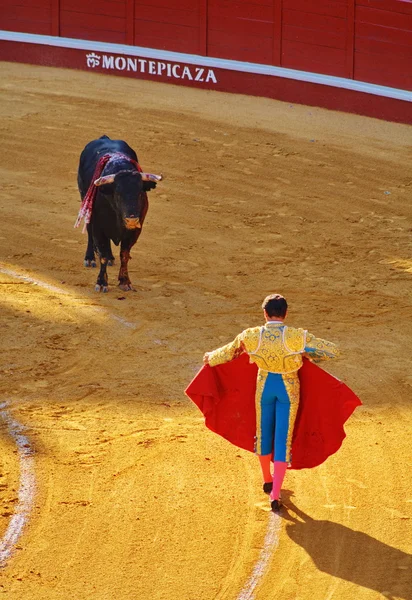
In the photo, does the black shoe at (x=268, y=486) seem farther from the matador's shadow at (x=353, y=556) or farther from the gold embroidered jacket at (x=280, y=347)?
the gold embroidered jacket at (x=280, y=347)

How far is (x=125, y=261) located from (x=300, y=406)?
3.51 meters

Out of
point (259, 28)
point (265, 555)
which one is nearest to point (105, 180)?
point (265, 555)

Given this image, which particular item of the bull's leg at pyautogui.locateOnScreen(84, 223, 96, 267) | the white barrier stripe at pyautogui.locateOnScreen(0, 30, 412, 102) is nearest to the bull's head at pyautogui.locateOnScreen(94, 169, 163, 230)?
the bull's leg at pyautogui.locateOnScreen(84, 223, 96, 267)

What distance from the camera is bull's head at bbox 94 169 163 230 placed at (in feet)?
26.8

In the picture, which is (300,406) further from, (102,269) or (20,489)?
(102,269)

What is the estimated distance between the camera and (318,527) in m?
5.06

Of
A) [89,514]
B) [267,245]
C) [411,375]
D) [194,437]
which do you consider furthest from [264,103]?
[89,514]

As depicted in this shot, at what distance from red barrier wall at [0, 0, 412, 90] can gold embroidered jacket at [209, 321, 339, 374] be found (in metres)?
8.99

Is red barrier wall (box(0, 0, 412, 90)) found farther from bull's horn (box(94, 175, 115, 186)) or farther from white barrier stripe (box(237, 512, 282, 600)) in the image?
white barrier stripe (box(237, 512, 282, 600))

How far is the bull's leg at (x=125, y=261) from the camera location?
8.48 meters

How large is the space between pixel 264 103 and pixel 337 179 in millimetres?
2957

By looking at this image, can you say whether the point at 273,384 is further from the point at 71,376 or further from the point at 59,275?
the point at 59,275

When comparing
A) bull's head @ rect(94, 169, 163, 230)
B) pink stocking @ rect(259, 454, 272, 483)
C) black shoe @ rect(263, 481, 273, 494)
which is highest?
bull's head @ rect(94, 169, 163, 230)

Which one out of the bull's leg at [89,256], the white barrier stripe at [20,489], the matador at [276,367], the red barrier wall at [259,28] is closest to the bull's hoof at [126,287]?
the bull's leg at [89,256]
